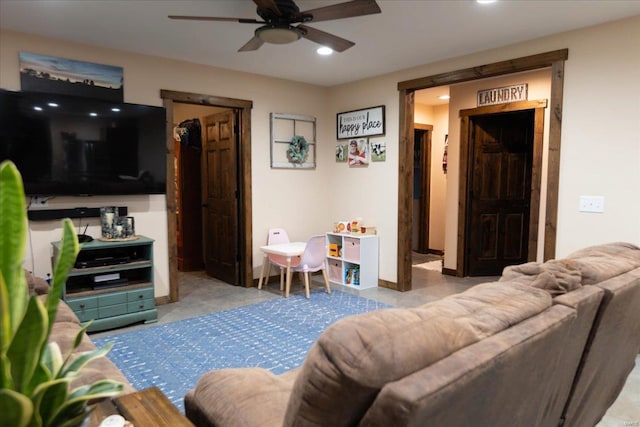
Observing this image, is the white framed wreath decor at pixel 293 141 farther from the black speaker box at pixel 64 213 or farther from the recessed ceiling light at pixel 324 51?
the black speaker box at pixel 64 213

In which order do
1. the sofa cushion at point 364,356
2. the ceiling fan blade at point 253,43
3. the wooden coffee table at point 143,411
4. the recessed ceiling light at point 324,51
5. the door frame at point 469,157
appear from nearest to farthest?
the sofa cushion at point 364,356, the wooden coffee table at point 143,411, the ceiling fan blade at point 253,43, the recessed ceiling light at point 324,51, the door frame at point 469,157

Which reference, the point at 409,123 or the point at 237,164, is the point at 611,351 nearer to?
the point at 409,123

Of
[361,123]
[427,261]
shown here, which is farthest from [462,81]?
[427,261]

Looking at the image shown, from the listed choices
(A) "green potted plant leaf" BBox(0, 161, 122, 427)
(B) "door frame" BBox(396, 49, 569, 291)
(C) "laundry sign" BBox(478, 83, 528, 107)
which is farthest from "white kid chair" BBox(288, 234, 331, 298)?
(A) "green potted plant leaf" BBox(0, 161, 122, 427)

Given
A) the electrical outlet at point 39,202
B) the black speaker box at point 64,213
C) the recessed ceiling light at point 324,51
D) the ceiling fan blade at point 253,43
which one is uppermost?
the recessed ceiling light at point 324,51

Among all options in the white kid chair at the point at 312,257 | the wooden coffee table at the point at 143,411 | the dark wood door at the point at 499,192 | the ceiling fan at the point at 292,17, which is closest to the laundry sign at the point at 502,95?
the dark wood door at the point at 499,192

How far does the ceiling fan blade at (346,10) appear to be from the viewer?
96.0 inches

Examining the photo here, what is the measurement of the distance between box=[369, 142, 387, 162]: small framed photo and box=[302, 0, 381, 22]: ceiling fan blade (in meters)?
2.43

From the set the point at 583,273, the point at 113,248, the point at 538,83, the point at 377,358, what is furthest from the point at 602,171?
the point at 113,248

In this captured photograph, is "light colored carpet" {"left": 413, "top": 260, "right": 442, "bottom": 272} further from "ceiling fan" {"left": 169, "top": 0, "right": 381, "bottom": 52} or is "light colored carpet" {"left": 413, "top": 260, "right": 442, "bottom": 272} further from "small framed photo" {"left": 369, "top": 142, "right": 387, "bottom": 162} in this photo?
"ceiling fan" {"left": 169, "top": 0, "right": 381, "bottom": 52}

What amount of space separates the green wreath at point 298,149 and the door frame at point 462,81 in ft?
4.14

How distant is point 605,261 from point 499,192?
13.5 feet

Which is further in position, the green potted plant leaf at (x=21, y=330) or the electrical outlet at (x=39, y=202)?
the electrical outlet at (x=39, y=202)

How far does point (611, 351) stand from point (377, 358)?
1395 mm
